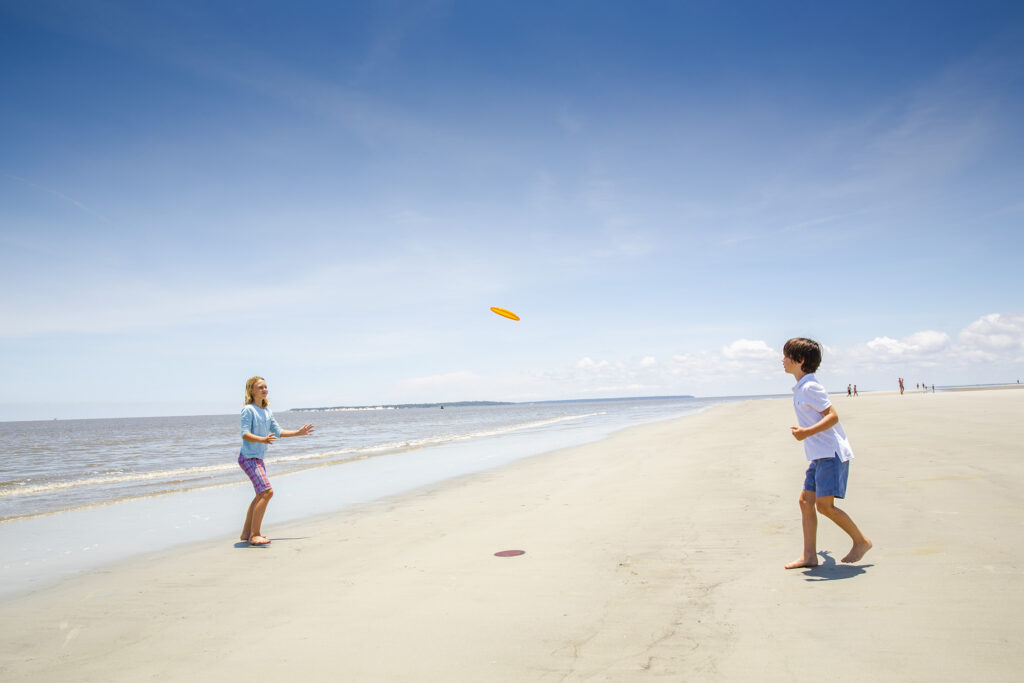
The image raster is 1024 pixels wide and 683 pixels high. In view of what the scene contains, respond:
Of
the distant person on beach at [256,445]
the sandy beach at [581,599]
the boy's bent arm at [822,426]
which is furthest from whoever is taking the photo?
the distant person on beach at [256,445]

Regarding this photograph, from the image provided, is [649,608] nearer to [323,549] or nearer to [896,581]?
[896,581]

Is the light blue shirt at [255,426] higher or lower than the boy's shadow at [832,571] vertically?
higher

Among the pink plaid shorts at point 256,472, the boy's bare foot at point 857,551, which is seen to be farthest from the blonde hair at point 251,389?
the boy's bare foot at point 857,551

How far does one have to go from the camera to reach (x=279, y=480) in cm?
1530

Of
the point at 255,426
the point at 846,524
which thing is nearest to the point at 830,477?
the point at 846,524

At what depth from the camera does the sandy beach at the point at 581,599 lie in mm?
3523

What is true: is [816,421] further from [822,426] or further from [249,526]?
[249,526]

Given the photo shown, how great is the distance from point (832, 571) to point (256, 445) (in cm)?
681

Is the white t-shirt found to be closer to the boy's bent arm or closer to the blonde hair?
the boy's bent arm

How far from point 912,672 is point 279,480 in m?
14.9

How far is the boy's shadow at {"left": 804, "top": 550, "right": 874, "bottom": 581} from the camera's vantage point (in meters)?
4.77

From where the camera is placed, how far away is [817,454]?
493 centimetres

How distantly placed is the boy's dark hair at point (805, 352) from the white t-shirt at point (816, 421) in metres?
0.13

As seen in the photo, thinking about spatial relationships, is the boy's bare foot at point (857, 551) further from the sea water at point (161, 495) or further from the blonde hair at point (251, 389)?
the sea water at point (161, 495)
